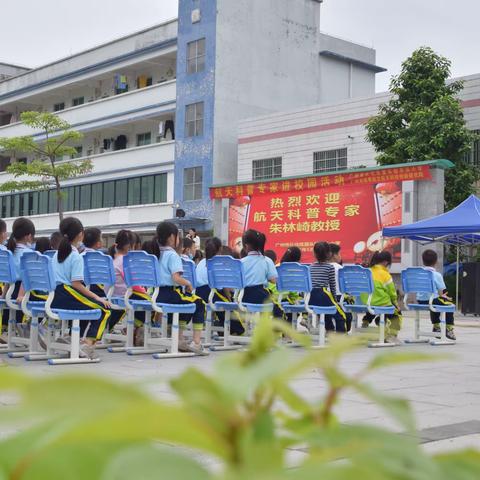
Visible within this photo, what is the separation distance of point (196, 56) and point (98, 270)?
2129 cm

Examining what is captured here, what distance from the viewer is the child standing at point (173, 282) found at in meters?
8.12

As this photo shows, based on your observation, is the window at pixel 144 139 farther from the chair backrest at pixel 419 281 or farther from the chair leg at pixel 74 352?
the chair leg at pixel 74 352

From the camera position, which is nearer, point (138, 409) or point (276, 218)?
point (138, 409)

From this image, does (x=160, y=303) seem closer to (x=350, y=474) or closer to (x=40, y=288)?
(x=40, y=288)

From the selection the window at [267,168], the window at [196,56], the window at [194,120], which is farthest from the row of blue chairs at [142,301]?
the window at [196,56]

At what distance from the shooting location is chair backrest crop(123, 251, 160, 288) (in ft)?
26.2

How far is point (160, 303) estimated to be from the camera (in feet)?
26.6

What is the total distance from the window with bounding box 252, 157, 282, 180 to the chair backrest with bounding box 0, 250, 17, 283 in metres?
19.5

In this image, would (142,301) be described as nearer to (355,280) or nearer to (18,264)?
(18,264)

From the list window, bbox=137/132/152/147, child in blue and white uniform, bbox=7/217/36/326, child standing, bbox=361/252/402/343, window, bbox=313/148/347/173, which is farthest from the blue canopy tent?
window, bbox=137/132/152/147

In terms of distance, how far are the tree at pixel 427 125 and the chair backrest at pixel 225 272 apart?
12.8 metres

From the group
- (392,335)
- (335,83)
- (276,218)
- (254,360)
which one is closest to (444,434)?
(254,360)

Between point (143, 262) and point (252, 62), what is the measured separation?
21.7 m

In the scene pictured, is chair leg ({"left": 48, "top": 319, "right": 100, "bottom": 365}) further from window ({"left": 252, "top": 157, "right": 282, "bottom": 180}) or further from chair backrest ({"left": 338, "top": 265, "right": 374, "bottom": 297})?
window ({"left": 252, "top": 157, "right": 282, "bottom": 180})
